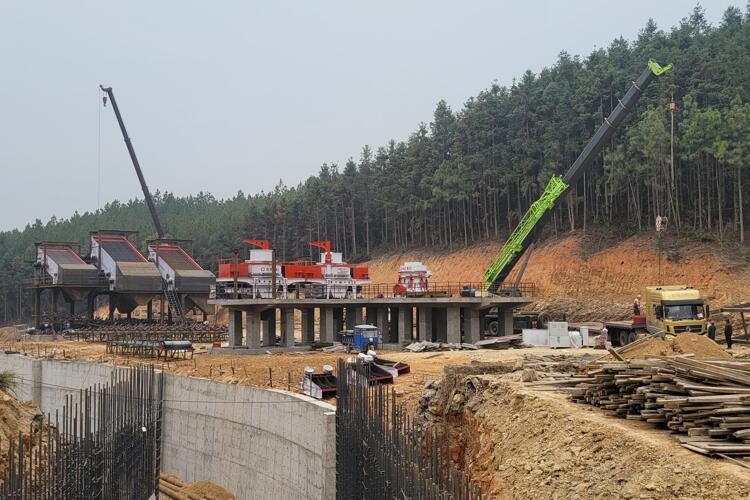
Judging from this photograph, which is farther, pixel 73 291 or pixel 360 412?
pixel 73 291

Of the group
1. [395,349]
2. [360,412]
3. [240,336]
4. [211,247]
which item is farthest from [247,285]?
[211,247]

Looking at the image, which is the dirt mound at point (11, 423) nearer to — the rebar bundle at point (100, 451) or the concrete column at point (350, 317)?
the rebar bundle at point (100, 451)

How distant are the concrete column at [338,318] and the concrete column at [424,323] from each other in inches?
210

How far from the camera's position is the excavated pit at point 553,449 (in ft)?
32.2

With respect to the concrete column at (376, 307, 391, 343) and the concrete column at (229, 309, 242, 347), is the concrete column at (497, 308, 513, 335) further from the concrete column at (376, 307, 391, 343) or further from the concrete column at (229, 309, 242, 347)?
the concrete column at (229, 309, 242, 347)

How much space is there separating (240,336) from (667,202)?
3441 centimetres

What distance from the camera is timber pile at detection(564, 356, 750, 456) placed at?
33.0 ft

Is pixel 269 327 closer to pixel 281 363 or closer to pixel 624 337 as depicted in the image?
pixel 281 363

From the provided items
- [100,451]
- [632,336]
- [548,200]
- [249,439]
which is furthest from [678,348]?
[548,200]

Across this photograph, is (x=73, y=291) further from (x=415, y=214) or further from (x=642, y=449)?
(x=642, y=449)

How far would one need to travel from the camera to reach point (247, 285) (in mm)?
40719

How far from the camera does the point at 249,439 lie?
77.2ft

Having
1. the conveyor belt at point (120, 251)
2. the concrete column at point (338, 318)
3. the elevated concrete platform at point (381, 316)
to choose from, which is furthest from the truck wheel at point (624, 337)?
the conveyor belt at point (120, 251)

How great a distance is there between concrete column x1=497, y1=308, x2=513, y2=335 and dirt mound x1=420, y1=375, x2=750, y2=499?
22.8 metres
